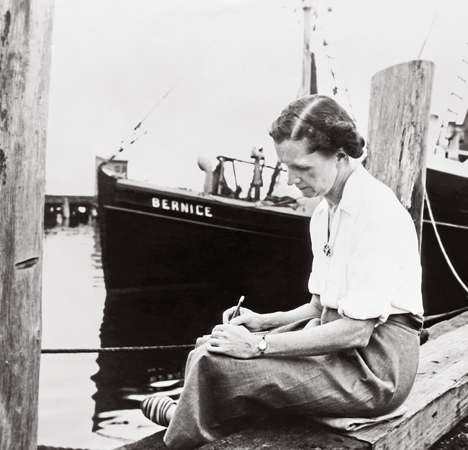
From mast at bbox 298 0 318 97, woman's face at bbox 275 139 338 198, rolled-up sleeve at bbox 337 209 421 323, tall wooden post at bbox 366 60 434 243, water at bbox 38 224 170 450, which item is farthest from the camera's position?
mast at bbox 298 0 318 97

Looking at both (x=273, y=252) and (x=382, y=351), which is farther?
(x=273, y=252)

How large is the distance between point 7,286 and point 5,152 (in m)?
0.38

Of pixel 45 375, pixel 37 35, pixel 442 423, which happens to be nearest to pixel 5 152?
pixel 37 35

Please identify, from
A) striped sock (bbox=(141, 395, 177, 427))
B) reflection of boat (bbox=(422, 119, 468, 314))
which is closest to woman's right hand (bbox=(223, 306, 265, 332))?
striped sock (bbox=(141, 395, 177, 427))

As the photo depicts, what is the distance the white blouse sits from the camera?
1.38 m

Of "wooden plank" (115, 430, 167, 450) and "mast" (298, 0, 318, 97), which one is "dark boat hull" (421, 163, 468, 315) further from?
"wooden plank" (115, 430, 167, 450)

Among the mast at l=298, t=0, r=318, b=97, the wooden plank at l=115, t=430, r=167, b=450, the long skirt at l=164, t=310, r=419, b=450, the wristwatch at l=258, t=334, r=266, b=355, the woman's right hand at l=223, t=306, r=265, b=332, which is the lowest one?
the wooden plank at l=115, t=430, r=167, b=450

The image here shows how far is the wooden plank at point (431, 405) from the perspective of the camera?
1523 mm

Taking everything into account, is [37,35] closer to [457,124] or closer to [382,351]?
[382,351]

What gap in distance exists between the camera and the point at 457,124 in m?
8.86

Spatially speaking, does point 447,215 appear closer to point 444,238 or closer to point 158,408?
point 444,238

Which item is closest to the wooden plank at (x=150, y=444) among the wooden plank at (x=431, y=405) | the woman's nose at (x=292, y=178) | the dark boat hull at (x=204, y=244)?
the wooden plank at (x=431, y=405)

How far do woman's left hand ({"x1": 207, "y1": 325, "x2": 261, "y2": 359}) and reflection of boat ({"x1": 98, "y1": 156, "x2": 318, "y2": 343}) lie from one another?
8.34m

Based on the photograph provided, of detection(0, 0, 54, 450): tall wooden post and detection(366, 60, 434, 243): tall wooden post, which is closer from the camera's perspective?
detection(0, 0, 54, 450): tall wooden post
